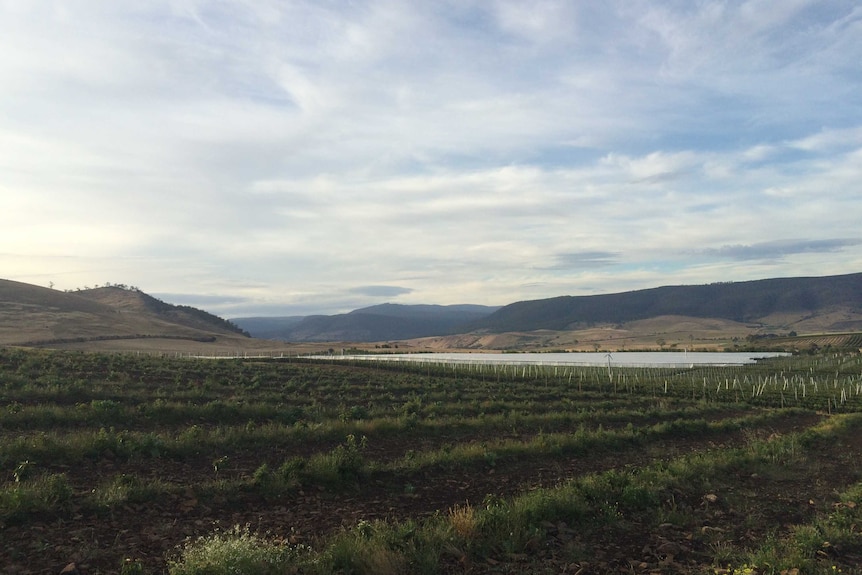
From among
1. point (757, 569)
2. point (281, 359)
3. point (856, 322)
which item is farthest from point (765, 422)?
point (856, 322)

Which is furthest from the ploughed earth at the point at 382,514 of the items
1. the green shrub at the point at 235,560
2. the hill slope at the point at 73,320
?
the hill slope at the point at 73,320

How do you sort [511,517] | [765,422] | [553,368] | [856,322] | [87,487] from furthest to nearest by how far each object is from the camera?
[856,322], [553,368], [765,422], [87,487], [511,517]

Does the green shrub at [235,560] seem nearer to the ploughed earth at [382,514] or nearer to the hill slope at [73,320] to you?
the ploughed earth at [382,514]

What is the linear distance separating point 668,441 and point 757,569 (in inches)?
487

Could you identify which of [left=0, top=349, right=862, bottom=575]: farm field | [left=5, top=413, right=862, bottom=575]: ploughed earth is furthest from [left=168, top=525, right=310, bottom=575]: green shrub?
[left=5, top=413, right=862, bottom=575]: ploughed earth

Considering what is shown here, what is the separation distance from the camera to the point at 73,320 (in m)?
99.6

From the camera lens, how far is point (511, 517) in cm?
848

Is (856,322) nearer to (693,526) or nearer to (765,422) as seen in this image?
(765,422)

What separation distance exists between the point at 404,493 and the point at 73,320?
112 metres

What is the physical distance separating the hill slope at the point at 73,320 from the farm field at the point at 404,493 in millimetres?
75749

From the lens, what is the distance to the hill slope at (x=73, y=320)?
8381 centimetres

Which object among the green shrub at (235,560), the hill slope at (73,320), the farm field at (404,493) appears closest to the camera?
the green shrub at (235,560)

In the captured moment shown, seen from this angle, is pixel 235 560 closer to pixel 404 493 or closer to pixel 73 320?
pixel 404 493

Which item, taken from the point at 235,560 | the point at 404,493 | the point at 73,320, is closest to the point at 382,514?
the point at 404,493
